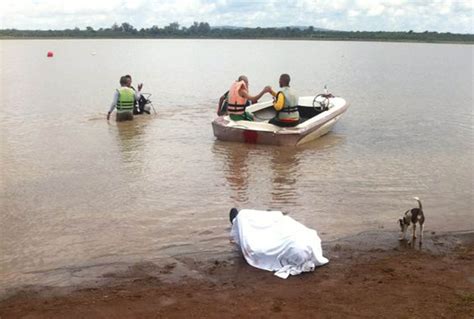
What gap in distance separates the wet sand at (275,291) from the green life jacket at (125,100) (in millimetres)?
8696

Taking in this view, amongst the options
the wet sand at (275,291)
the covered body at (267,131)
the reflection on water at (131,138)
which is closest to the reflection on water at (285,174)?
the covered body at (267,131)

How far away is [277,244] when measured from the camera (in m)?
5.25

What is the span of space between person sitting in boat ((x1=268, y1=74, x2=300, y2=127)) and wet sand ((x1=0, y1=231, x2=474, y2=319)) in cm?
526

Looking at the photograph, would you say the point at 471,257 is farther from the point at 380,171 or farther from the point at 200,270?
the point at 380,171

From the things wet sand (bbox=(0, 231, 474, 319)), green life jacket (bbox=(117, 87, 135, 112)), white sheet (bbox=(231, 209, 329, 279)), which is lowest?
wet sand (bbox=(0, 231, 474, 319))

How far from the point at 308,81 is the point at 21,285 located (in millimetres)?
23300

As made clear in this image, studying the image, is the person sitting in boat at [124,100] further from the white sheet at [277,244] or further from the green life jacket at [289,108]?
the white sheet at [277,244]

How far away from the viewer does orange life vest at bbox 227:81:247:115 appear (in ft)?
36.7

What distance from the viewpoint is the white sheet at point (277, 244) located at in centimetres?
512

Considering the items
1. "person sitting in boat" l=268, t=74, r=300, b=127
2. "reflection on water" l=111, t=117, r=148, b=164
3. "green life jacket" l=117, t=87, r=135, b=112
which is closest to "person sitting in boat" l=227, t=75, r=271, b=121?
"person sitting in boat" l=268, t=74, r=300, b=127

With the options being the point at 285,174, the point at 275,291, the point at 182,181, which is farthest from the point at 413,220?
the point at 182,181

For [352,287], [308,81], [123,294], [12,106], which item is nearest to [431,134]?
[352,287]

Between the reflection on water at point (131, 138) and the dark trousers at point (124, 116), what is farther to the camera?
Result: the dark trousers at point (124, 116)

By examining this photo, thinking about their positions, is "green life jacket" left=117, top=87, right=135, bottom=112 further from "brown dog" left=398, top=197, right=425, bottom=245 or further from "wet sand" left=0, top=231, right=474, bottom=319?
"brown dog" left=398, top=197, right=425, bottom=245
